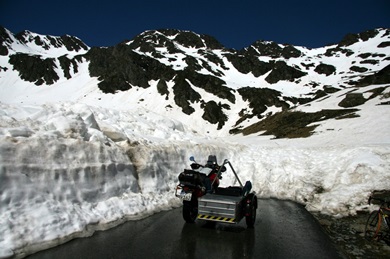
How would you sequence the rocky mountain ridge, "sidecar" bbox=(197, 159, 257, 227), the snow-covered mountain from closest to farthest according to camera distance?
1. the snow-covered mountain
2. "sidecar" bbox=(197, 159, 257, 227)
3. the rocky mountain ridge

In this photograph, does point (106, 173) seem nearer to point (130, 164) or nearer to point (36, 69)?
point (130, 164)

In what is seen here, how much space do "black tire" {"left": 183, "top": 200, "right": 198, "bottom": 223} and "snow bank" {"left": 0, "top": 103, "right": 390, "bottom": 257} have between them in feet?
5.43

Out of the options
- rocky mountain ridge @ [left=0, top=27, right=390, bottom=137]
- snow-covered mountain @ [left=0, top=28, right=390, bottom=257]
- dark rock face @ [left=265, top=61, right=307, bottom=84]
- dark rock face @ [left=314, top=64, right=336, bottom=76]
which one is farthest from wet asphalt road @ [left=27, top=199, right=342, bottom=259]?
dark rock face @ [left=314, top=64, right=336, bottom=76]

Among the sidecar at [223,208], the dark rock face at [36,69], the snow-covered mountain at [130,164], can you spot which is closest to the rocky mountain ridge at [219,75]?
the dark rock face at [36,69]

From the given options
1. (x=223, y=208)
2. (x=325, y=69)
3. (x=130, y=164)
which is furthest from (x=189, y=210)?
(x=325, y=69)

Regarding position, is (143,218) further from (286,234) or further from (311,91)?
(311,91)

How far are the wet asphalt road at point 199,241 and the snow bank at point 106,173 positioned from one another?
62cm

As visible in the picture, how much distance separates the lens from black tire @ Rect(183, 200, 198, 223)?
1006 centimetres

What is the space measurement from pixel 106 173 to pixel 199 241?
178 inches

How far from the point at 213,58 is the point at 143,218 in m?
154

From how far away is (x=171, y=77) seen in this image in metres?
114

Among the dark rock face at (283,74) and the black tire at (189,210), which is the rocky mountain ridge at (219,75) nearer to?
the dark rock face at (283,74)

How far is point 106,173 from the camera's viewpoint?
36.8 ft

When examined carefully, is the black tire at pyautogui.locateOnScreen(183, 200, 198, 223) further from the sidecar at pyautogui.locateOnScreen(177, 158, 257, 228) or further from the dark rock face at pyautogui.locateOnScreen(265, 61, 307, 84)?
the dark rock face at pyautogui.locateOnScreen(265, 61, 307, 84)
